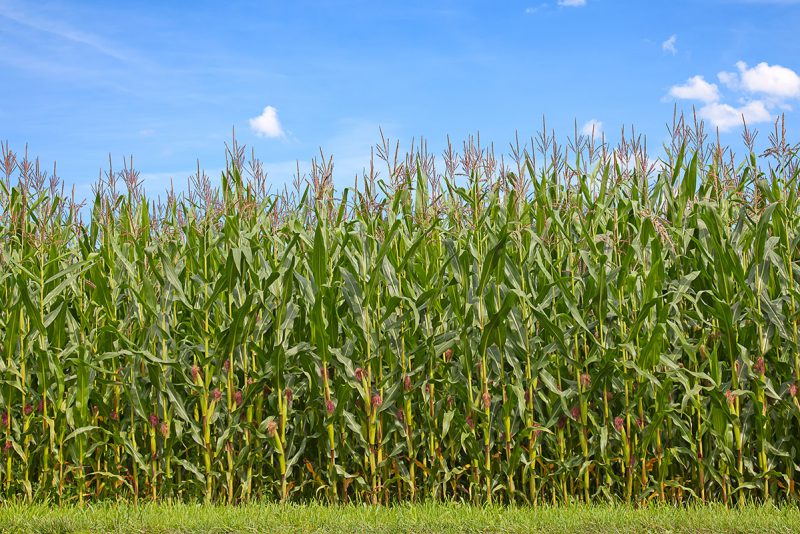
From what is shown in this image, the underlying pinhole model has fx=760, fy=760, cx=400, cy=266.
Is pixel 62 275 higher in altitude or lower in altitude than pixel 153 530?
higher

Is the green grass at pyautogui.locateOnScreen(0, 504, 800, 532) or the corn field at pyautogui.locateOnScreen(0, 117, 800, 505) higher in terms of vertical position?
the corn field at pyautogui.locateOnScreen(0, 117, 800, 505)

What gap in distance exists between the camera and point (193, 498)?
5434mm

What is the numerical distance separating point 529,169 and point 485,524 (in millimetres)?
2534

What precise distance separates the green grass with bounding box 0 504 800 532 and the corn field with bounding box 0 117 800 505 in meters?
0.36

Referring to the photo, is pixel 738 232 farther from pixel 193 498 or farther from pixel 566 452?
pixel 193 498

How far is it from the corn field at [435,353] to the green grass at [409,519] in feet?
1.18

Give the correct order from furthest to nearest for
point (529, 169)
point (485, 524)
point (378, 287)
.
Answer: point (529, 169), point (378, 287), point (485, 524)

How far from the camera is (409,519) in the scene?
457cm

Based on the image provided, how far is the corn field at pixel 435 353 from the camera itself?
5156 mm

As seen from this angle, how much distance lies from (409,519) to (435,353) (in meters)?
1.12

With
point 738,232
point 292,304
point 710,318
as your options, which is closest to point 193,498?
point 292,304

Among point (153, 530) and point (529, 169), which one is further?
point (529, 169)

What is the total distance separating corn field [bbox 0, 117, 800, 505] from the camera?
5.16 m

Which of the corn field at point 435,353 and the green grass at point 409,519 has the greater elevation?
the corn field at point 435,353
